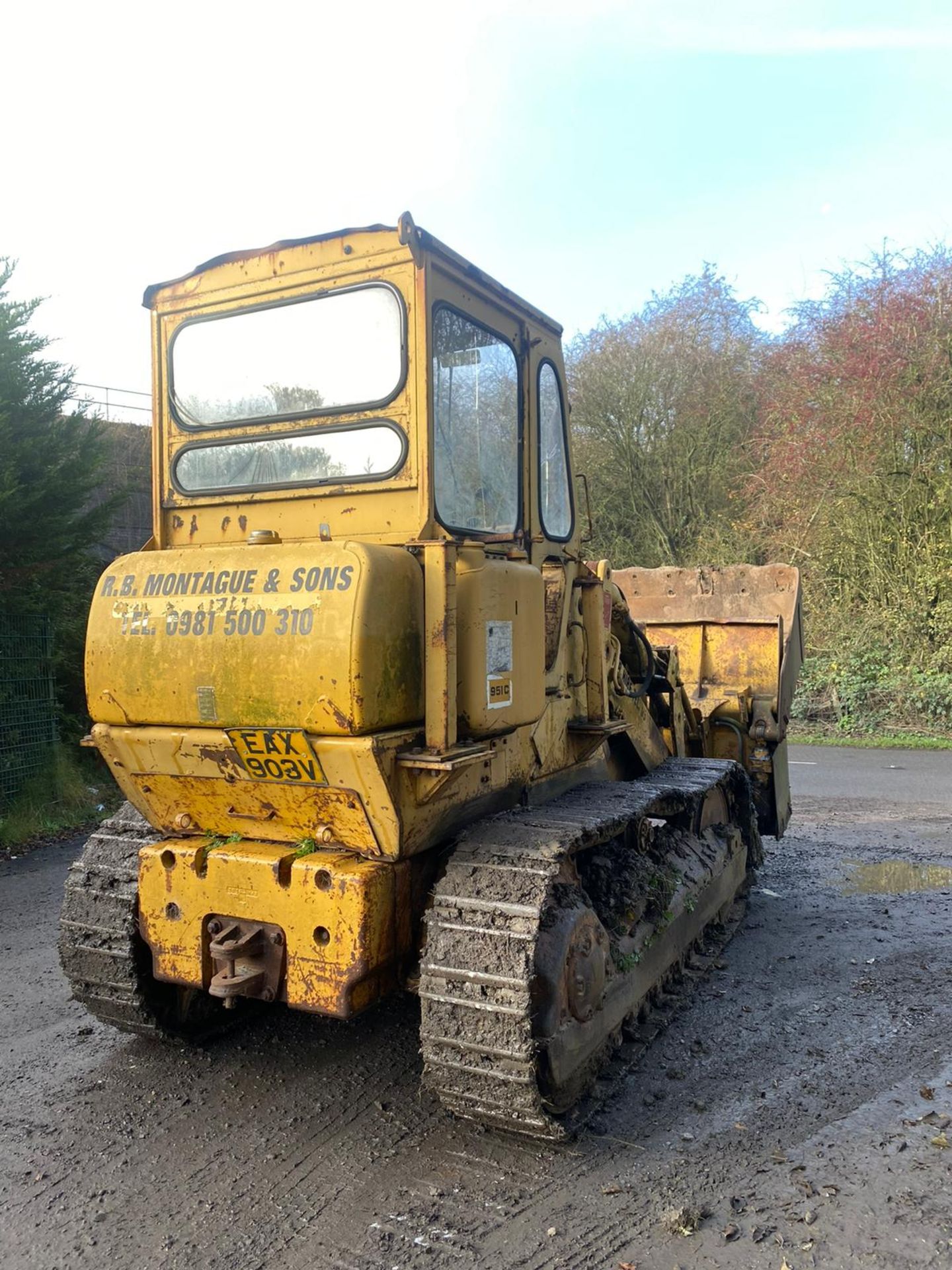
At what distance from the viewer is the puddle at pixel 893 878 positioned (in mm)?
6543

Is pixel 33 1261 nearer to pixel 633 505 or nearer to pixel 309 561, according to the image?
pixel 309 561

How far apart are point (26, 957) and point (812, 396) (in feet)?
46.3

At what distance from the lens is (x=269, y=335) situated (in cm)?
376

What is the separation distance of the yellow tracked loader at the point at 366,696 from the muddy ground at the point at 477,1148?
243 mm

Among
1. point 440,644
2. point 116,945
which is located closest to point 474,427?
point 440,644

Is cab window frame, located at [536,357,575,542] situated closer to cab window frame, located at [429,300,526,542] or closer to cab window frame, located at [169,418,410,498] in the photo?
cab window frame, located at [429,300,526,542]

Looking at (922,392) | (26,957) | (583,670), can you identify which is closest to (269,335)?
(583,670)

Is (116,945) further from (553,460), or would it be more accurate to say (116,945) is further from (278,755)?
(553,460)

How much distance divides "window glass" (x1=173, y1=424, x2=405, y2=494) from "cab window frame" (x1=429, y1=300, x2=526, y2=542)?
0.60ft

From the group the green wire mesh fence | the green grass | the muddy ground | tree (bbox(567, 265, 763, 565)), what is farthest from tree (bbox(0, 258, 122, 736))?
tree (bbox(567, 265, 763, 565))

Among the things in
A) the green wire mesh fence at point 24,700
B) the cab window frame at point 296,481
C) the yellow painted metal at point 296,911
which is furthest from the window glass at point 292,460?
the green wire mesh fence at point 24,700

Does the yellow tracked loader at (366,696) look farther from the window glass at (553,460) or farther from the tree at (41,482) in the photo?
the tree at (41,482)

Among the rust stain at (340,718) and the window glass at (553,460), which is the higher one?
the window glass at (553,460)

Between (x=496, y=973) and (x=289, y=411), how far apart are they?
6.97ft
